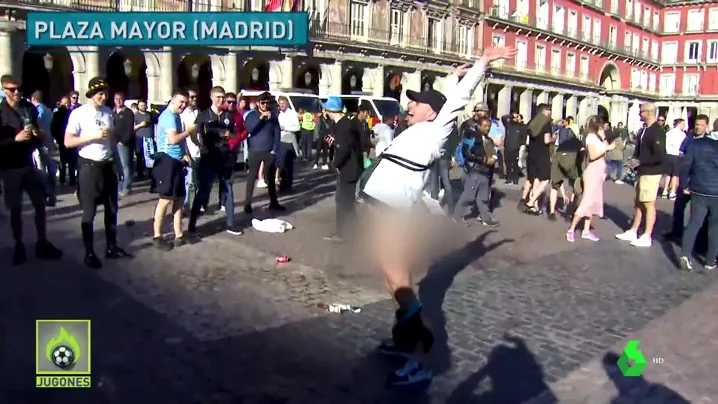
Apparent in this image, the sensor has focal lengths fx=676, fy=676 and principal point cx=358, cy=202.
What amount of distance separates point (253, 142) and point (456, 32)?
3237cm

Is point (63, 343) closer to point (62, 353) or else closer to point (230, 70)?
point (62, 353)

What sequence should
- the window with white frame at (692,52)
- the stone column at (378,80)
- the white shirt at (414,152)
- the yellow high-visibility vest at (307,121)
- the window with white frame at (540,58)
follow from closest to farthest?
the white shirt at (414,152)
the yellow high-visibility vest at (307,121)
the stone column at (378,80)
the window with white frame at (540,58)
the window with white frame at (692,52)

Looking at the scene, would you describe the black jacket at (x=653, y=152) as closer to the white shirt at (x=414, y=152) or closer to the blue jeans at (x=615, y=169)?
the white shirt at (x=414, y=152)

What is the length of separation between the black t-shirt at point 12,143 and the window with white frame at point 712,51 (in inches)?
2531

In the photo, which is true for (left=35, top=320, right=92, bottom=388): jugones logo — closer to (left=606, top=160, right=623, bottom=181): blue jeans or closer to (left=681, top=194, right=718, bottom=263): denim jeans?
(left=681, top=194, right=718, bottom=263): denim jeans

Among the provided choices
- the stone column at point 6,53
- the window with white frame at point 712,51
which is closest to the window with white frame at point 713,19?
the window with white frame at point 712,51

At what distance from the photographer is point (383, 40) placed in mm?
34594

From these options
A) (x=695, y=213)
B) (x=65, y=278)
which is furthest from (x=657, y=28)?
(x=65, y=278)

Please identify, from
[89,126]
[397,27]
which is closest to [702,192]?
[89,126]

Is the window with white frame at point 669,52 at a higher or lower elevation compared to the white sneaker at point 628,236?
higher

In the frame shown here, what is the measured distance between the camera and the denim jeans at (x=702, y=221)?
24.1 feet

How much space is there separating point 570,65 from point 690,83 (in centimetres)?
1819

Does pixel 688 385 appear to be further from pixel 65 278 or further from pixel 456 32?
pixel 456 32

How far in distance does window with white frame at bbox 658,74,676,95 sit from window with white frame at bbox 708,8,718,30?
529 centimetres
